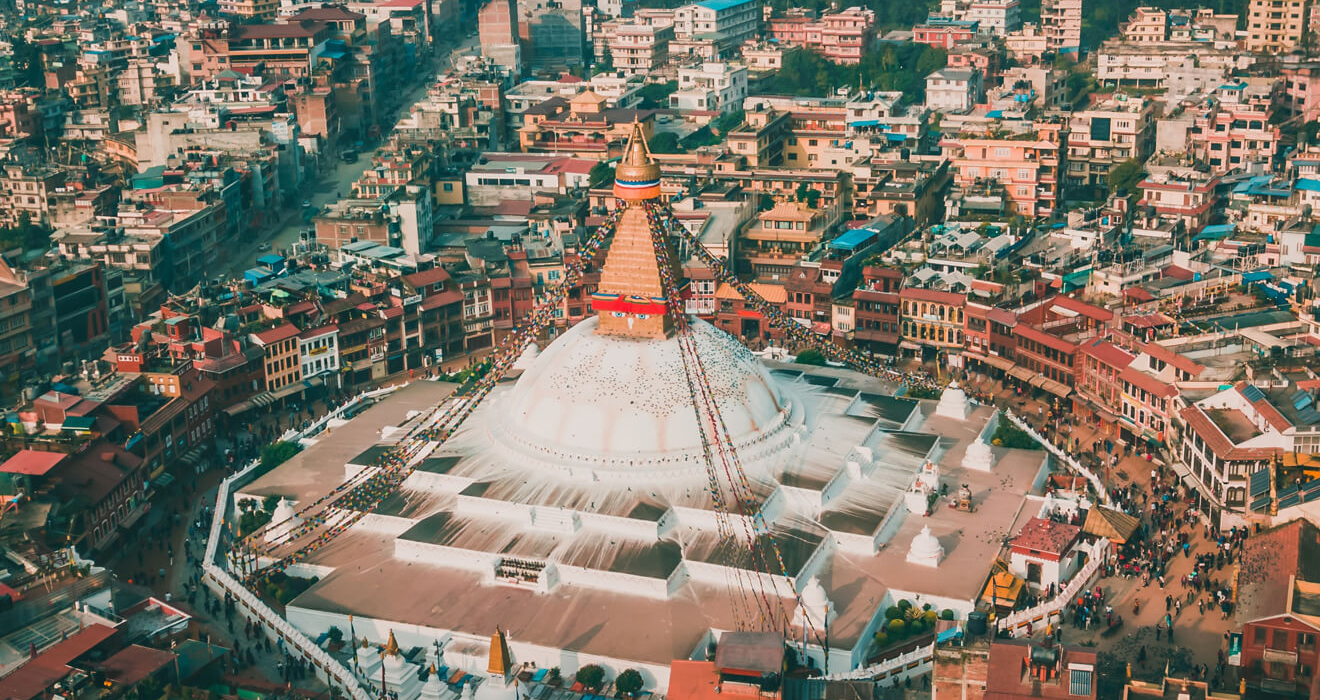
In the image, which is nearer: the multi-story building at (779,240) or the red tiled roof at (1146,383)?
the red tiled roof at (1146,383)

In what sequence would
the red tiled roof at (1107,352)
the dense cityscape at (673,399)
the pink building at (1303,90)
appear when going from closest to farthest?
1. the dense cityscape at (673,399)
2. the red tiled roof at (1107,352)
3. the pink building at (1303,90)

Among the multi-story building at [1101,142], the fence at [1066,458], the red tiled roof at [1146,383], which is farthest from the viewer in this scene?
the multi-story building at [1101,142]

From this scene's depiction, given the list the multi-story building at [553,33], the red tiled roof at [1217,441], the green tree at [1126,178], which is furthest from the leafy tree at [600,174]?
the multi-story building at [553,33]

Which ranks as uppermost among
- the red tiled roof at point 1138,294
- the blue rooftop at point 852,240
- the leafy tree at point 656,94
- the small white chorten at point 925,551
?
the leafy tree at point 656,94

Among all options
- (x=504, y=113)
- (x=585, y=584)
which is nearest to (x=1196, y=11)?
(x=504, y=113)

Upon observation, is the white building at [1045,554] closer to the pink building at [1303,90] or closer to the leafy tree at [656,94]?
the pink building at [1303,90]

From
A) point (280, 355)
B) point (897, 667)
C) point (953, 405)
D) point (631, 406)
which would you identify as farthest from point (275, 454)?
point (897, 667)

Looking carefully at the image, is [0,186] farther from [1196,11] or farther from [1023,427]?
[1196,11]

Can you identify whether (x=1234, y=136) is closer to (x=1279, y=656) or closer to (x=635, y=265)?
(x=635, y=265)

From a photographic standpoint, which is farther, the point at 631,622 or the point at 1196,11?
the point at 1196,11
